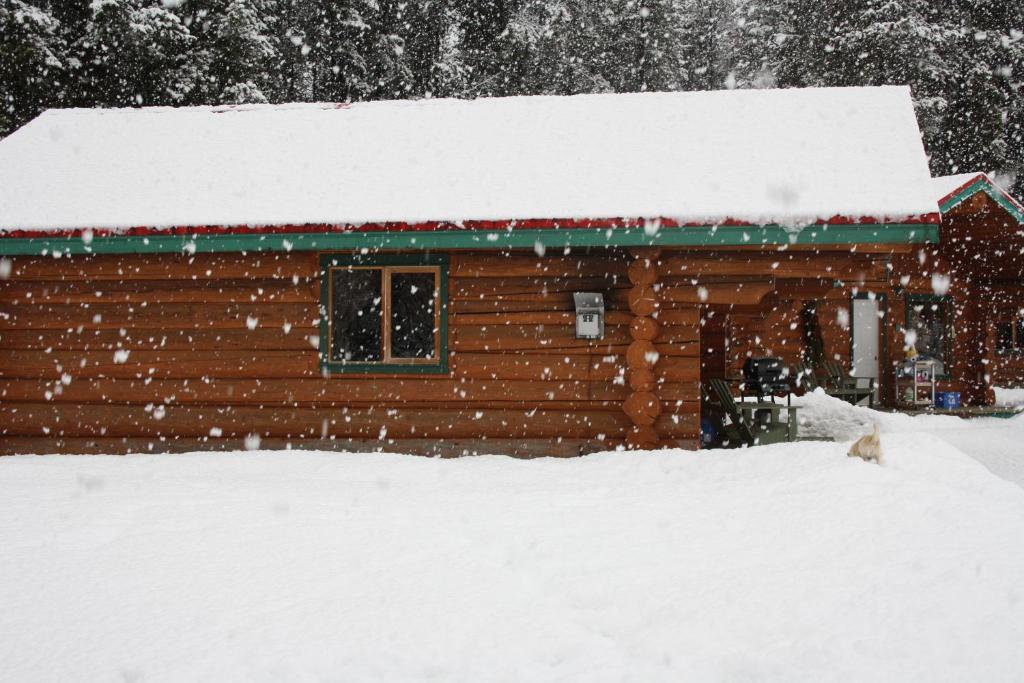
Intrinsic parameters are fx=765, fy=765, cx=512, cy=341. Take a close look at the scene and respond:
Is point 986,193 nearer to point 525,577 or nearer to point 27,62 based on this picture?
point 525,577

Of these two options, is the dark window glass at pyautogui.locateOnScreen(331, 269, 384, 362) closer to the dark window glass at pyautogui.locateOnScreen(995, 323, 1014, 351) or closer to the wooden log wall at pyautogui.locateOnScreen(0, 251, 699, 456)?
the wooden log wall at pyautogui.locateOnScreen(0, 251, 699, 456)

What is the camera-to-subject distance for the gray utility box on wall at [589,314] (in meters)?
8.18

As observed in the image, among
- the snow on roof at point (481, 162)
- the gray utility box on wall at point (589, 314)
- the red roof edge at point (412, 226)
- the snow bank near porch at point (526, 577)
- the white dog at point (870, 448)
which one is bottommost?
the snow bank near porch at point (526, 577)

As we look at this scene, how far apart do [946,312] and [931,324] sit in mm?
1666

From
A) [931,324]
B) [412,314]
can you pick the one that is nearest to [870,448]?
[412,314]

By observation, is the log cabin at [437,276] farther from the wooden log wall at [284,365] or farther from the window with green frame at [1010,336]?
the window with green frame at [1010,336]

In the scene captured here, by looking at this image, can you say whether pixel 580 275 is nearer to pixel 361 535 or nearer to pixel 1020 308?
pixel 361 535

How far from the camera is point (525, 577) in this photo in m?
4.55

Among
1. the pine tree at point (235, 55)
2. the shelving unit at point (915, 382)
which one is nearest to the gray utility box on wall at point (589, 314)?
the shelving unit at point (915, 382)

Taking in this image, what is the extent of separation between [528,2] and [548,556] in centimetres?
2712

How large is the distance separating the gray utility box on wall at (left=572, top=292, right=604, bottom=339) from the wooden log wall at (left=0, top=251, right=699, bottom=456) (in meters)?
0.21

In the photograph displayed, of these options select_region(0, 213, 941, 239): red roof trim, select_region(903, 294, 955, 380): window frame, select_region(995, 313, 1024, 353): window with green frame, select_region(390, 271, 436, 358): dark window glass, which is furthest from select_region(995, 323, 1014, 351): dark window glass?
select_region(0, 213, 941, 239): red roof trim

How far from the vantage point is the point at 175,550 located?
4.96m

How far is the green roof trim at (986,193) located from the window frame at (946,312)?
138 inches
